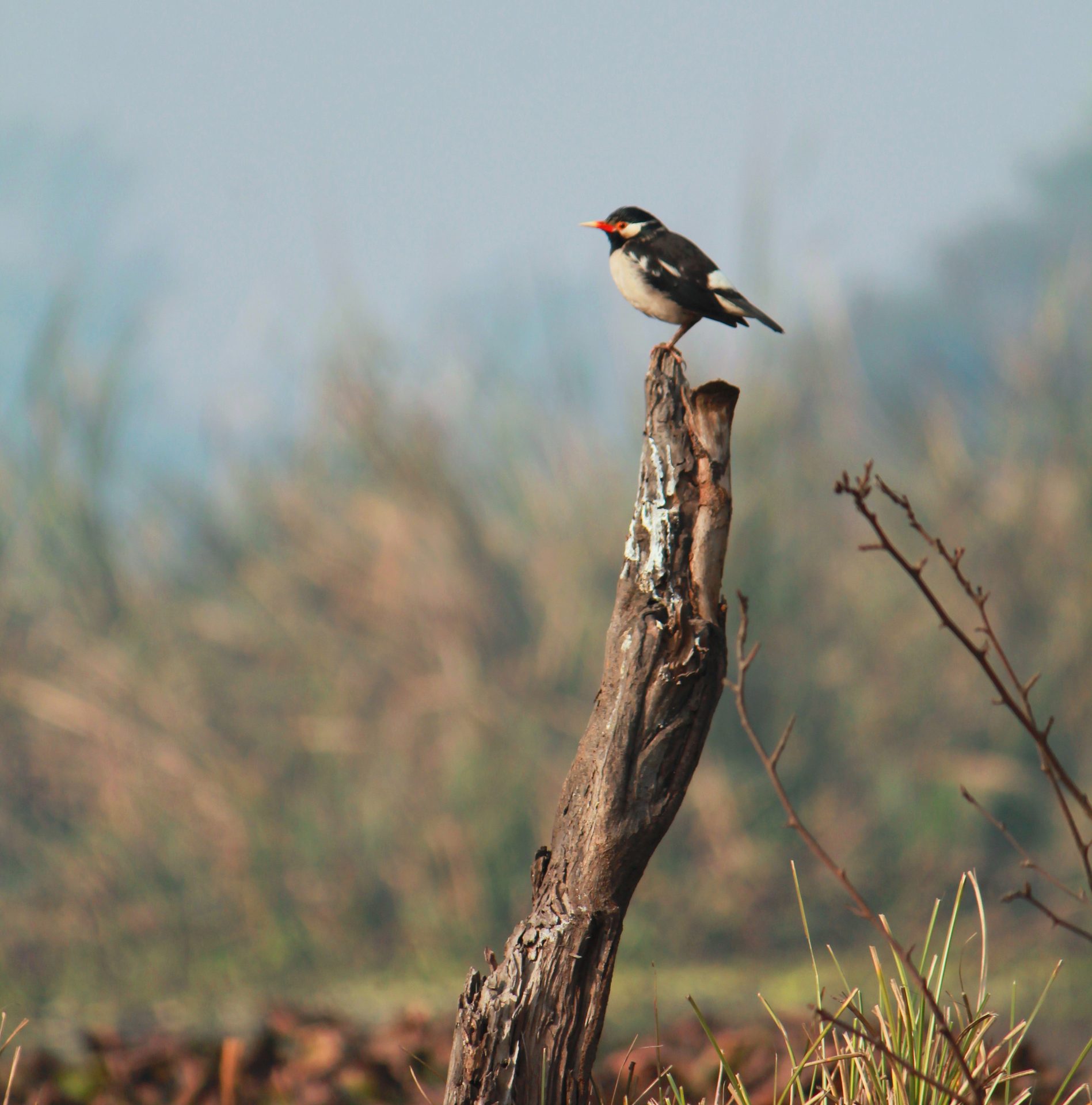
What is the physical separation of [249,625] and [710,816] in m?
3.38

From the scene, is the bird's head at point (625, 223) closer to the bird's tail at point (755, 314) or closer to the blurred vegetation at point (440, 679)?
the bird's tail at point (755, 314)

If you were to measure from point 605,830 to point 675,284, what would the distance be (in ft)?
4.44

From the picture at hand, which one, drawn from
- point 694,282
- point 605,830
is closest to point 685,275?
point 694,282

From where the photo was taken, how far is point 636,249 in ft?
9.48

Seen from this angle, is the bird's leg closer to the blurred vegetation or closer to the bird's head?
the bird's head

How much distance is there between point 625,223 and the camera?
314 centimetres

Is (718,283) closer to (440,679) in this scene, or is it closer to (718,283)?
(718,283)

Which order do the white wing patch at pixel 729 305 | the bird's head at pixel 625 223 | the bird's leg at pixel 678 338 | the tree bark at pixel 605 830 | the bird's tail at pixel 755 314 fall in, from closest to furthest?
the tree bark at pixel 605 830 → the bird's leg at pixel 678 338 → the bird's tail at pixel 755 314 → the white wing patch at pixel 729 305 → the bird's head at pixel 625 223

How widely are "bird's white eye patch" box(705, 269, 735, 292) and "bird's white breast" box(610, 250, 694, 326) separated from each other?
0.08 m

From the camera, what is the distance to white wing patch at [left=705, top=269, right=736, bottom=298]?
9.06 feet

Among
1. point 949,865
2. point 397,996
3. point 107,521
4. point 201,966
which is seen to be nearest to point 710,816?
point 949,865

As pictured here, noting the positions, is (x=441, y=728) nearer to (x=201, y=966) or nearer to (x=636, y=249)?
(x=201, y=966)

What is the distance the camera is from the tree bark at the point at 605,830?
1.92m

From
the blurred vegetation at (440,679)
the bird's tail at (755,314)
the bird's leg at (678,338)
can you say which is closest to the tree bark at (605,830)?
the bird's leg at (678,338)
